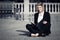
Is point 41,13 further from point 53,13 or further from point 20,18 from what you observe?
point 53,13

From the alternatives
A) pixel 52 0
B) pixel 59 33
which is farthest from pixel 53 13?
pixel 59 33

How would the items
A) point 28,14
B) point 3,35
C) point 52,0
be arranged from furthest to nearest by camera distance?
point 52,0 → point 28,14 → point 3,35

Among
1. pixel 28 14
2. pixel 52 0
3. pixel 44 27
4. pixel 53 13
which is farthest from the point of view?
pixel 52 0

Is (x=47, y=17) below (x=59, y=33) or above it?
above

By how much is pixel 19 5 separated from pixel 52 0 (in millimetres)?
3213

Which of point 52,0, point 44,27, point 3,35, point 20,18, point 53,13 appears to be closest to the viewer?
point 44,27

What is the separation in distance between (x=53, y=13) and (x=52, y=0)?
2.17m

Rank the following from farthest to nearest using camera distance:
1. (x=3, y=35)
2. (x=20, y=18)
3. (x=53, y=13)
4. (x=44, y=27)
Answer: (x=53, y=13), (x=20, y=18), (x=3, y=35), (x=44, y=27)

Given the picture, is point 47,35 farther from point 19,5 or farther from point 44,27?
point 19,5

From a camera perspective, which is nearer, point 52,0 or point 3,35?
point 3,35

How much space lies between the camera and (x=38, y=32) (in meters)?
10.9

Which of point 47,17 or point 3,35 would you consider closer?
point 47,17

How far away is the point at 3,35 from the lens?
11.7 meters

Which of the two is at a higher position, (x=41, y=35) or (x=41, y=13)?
(x=41, y=13)
